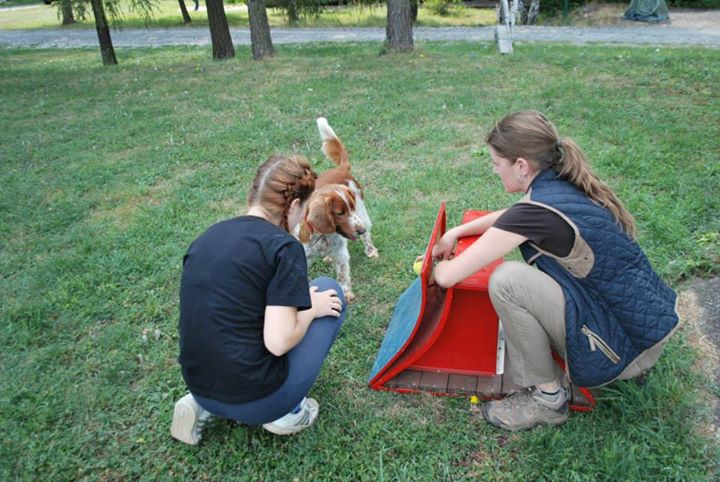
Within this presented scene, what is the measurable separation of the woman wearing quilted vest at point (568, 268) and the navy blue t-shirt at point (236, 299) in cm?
76

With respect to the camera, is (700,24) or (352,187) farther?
(700,24)

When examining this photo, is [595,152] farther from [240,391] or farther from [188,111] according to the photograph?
[188,111]

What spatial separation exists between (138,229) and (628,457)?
14.1 feet

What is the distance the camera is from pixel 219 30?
13.1 metres

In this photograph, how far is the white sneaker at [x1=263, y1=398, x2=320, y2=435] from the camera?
2678 millimetres

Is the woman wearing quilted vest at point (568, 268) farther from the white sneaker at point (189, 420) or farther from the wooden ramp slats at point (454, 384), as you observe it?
the white sneaker at point (189, 420)

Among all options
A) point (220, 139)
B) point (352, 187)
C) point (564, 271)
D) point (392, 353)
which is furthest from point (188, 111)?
point (564, 271)

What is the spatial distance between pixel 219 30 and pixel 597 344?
12.7 m

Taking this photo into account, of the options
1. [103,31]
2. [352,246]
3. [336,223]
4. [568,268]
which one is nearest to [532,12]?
[103,31]

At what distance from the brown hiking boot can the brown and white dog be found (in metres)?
1.48

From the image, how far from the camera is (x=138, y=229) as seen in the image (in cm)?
512

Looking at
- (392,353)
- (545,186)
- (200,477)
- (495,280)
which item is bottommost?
(200,477)

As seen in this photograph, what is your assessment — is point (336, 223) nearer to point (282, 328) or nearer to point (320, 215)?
point (320, 215)

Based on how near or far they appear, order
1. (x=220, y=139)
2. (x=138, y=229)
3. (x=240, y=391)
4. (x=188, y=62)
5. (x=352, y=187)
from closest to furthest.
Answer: (x=240, y=391) → (x=352, y=187) → (x=138, y=229) → (x=220, y=139) → (x=188, y=62)
